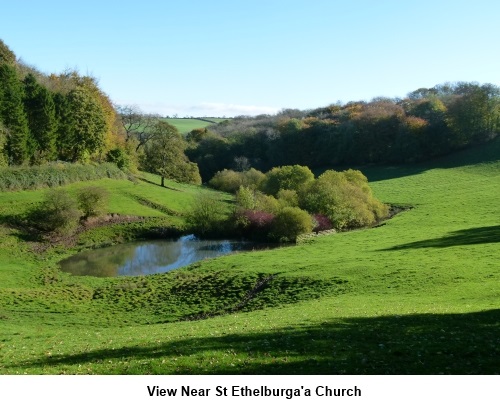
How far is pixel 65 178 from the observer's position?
7725 cm

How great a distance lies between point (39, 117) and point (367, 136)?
79.1m

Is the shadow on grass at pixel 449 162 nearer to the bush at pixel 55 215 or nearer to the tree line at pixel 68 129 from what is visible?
the tree line at pixel 68 129

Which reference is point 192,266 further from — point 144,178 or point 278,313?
point 144,178

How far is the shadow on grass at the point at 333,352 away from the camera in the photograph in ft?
46.8

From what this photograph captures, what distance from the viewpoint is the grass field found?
50.5ft

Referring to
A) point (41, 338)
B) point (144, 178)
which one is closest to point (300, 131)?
point (144, 178)

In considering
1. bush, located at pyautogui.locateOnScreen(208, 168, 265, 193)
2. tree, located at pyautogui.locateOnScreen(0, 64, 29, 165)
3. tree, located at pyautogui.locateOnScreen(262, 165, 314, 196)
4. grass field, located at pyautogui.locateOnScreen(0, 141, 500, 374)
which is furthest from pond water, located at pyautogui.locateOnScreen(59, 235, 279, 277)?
bush, located at pyautogui.locateOnScreen(208, 168, 265, 193)

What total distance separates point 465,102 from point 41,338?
111 metres

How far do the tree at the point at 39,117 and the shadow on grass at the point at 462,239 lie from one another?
186 feet

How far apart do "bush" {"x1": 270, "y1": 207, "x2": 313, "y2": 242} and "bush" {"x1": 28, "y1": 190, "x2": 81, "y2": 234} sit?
2568cm

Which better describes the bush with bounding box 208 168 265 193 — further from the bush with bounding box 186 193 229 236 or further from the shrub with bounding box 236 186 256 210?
the bush with bounding box 186 193 229 236

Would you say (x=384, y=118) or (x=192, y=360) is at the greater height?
(x=384, y=118)

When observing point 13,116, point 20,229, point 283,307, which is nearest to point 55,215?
point 20,229

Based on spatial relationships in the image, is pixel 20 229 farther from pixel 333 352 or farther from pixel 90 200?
pixel 333 352
